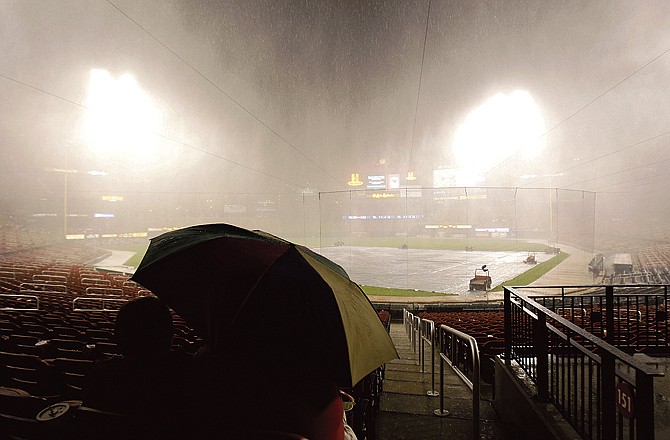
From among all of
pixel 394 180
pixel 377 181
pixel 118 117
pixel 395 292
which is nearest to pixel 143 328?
pixel 395 292

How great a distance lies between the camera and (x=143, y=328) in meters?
1.65

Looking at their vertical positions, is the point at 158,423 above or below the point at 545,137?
below

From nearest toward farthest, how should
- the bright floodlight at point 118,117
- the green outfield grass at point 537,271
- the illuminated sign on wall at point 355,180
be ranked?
the bright floodlight at point 118,117 → the green outfield grass at point 537,271 → the illuminated sign on wall at point 355,180

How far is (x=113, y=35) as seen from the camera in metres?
19.2

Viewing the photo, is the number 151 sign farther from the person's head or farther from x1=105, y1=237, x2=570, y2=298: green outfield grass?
x1=105, y1=237, x2=570, y2=298: green outfield grass

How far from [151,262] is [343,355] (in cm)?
137

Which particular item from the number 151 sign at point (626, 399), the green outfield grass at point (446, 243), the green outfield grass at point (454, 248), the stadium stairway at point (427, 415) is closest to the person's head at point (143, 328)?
the number 151 sign at point (626, 399)

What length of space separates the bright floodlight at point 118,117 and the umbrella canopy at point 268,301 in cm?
2262

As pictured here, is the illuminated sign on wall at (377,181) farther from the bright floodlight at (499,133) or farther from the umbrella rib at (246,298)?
the umbrella rib at (246,298)

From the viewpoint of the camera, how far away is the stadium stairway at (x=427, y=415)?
351cm

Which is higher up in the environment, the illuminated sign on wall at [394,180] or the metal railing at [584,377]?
the illuminated sign on wall at [394,180]

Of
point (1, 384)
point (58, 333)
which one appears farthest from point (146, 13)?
point (1, 384)

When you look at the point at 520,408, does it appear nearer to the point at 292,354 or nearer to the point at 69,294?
the point at 292,354

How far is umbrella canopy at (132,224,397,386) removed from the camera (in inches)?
65.9
